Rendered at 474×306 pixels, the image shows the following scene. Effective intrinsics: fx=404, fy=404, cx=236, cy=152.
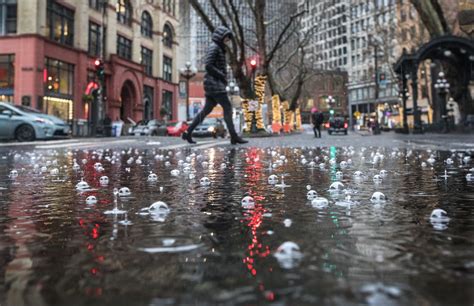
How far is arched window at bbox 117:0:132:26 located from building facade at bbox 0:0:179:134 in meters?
0.10

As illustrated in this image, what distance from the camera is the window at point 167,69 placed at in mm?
53188

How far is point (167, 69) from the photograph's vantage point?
54125mm

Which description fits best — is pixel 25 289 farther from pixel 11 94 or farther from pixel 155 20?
pixel 155 20

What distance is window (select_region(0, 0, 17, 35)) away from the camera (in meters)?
30.0

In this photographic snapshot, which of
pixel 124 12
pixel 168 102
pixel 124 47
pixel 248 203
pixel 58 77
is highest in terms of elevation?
pixel 124 12

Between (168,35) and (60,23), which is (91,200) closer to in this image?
(60,23)

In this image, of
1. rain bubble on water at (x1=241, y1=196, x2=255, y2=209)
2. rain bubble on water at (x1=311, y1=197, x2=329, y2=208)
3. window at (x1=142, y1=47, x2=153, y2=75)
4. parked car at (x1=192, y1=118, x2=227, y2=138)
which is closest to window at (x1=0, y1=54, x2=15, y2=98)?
parked car at (x1=192, y1=118, x2=227, y2=138)

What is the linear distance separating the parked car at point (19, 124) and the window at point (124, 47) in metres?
26.9

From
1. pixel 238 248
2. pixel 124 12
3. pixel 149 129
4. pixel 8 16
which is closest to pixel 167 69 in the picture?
pixel 124 12

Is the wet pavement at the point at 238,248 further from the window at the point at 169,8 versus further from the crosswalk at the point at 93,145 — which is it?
the window at the point at 169,8

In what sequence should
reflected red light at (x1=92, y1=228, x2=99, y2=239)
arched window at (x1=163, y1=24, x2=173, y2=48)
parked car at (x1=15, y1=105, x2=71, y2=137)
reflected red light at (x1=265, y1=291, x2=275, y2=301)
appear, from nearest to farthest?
reflected red light at (x1=265, y1=291, x2=275, y2=301) → reflected red light at (x1=92, y1=228, x2=99, y2=239) → parked car at (x1=15, y1=105, x2=71, y2=137) → arched window at (x1=163, y1=24, x2=173, y2=48)

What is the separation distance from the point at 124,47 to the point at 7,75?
14570 millimetres

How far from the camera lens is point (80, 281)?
55.2 inches

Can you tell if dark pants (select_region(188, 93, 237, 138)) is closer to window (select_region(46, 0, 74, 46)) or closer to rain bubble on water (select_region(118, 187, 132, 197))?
rain bubble on water (select_region(118, 187, 132, 197))
